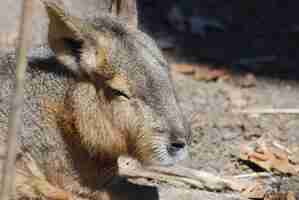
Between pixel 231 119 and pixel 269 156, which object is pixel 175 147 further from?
pixel 231 119

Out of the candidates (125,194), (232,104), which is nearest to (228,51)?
(232,104)

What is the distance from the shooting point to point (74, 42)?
4.34 m

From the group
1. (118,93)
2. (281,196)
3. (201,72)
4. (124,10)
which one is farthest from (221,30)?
(118,93)

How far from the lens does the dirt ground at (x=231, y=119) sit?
5.77m

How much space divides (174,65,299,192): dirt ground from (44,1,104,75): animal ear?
1538 mm

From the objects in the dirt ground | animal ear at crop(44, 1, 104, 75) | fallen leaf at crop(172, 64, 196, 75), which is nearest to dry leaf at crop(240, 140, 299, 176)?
the dirt ground

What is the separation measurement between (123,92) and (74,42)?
346 millimetres

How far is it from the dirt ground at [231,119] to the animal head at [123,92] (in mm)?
1361

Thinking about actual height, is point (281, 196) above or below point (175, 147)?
below

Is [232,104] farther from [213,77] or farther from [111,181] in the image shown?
[111,181]

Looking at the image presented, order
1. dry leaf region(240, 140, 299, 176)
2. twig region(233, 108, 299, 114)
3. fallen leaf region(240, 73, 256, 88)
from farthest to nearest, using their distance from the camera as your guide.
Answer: fallen leaf region(240, 73, 256, 88) < twig region(233, 108, 299, 114) < dry leaf region(240, 140, 299, 176)

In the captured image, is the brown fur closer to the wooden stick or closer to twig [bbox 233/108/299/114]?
the wooden stick

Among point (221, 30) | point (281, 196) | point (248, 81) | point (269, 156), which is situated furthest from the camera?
point (221, 30)

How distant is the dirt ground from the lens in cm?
577
